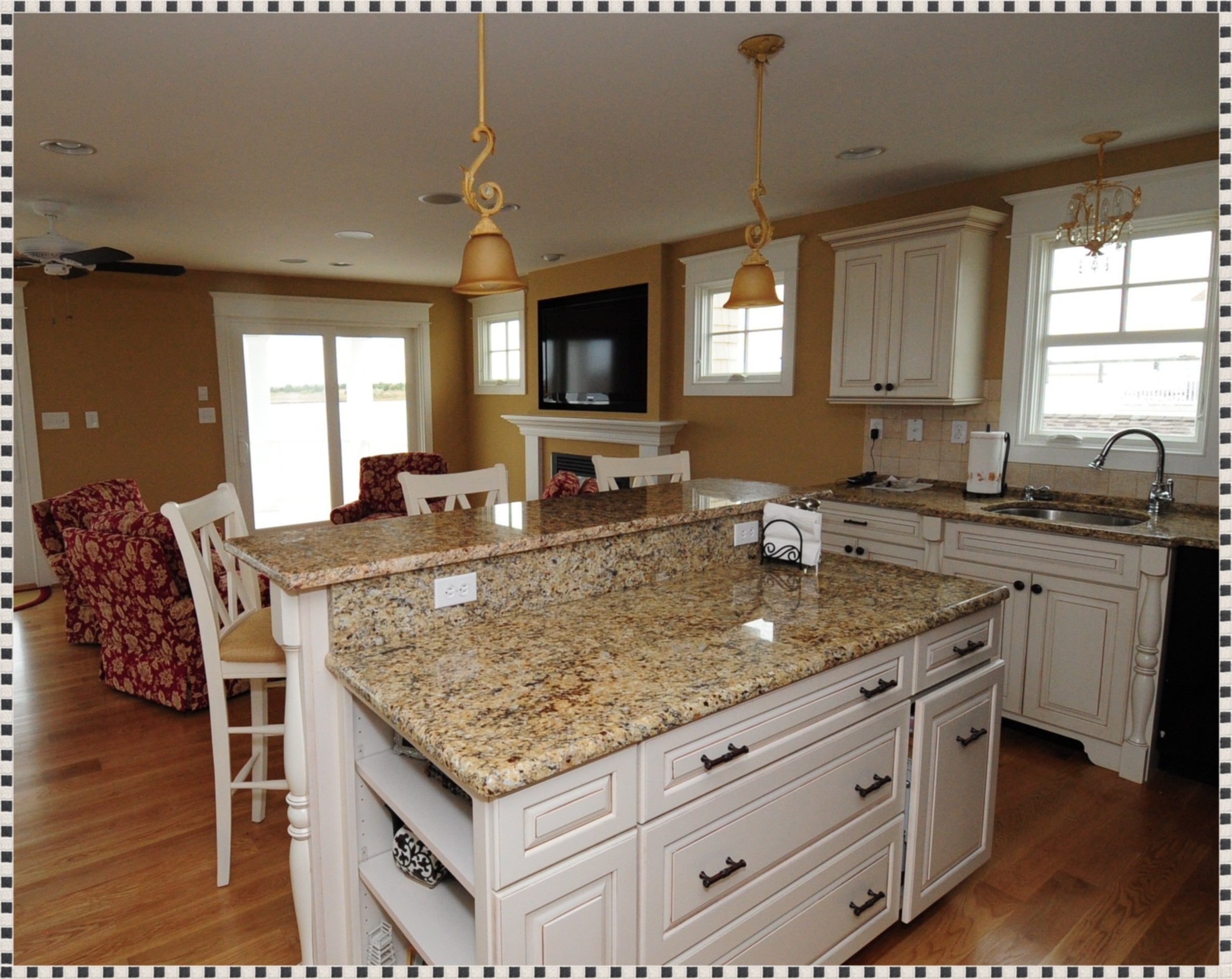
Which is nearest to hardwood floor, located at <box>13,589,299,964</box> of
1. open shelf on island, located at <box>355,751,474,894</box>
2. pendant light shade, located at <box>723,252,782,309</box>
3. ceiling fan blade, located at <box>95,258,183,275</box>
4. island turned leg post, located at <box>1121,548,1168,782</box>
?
open shelf on island, located at <box>355,751,474,894</box>

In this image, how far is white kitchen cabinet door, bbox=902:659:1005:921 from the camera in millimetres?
1792

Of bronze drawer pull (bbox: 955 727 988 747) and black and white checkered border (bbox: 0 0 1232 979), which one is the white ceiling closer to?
black and white checkered border (bbox: 0 0 1232 979)

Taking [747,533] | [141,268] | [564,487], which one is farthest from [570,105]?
[141,268]

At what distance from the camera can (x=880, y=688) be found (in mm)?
1666

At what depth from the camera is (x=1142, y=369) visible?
10.6 feet

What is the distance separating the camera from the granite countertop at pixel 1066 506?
261 cm

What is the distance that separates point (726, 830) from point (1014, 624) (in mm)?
2072

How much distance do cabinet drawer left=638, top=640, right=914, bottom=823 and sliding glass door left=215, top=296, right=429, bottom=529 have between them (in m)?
5.59

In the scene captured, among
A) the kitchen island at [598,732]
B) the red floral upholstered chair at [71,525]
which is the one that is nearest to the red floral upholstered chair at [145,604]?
the red floral upholstered chair at [71,525]

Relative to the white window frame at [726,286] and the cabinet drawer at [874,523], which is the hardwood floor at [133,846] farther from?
the white window frame at [726,286]

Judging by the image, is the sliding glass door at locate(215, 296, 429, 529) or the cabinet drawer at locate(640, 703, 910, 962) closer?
the cabinet drawer at locate(640, 703, 910, 962)

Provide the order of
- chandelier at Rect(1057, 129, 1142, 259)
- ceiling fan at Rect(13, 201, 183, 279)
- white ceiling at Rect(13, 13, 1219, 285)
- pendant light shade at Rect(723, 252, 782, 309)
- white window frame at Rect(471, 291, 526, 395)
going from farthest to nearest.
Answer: white window frame at Rect(471, 291, 526, 395)
ceiling fan at Rect(13, 201, 183, 279)
chandelier at Rect(1057, 129, 1142, 259)
pendant light shade at Rect(723, 252, 782, 309)
white ceiling at Rect(13, 13, 1219, 285)

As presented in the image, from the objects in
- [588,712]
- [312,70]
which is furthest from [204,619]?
[312,70]

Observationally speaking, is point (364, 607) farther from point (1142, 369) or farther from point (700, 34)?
point (1142, 369)
